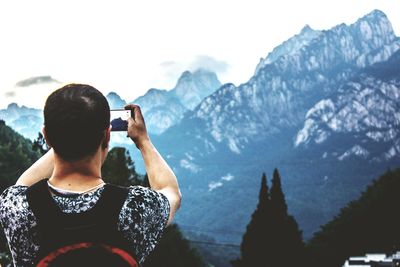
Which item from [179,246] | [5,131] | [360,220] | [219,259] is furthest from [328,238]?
[219,259]

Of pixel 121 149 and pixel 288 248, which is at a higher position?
pixel 121 149

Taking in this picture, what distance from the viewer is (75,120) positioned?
277 cm

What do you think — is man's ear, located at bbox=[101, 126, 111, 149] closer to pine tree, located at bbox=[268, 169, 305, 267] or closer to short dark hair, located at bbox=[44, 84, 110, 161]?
short dark hair, located at bbox=[44, 84, 110, 161]

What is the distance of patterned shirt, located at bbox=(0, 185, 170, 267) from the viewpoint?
2680 millimetres

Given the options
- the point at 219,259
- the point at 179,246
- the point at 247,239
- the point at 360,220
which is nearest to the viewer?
the point at 247,239

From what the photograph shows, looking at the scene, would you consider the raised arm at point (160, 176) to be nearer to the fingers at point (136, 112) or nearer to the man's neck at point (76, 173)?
the fingers at point (136, 112)

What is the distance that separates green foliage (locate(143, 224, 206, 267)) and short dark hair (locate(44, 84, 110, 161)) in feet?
189

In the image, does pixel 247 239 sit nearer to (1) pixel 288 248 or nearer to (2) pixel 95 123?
(1) pixel 288 248

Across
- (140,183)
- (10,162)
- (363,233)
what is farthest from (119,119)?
(363,233)

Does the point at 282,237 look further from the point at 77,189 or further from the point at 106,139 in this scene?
the point at 77,189

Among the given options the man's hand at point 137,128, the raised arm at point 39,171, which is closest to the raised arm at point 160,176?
the man's hand at point 137,128

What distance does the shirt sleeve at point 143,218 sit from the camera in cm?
273

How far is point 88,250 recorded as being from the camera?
2.60 metres

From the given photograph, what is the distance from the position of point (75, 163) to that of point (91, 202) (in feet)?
0.77
